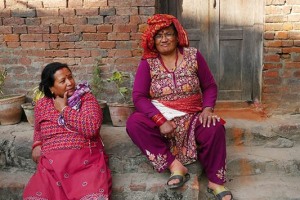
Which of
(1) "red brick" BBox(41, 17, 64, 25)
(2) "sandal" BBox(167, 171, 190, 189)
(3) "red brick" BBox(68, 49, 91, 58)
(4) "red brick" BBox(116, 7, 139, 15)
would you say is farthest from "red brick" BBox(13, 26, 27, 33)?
(2) "sandal" BBox(167, 171, 190, 189)

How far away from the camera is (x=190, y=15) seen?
4609 mm

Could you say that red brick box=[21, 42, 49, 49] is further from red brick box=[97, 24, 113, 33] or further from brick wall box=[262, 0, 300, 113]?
brick wall box=[262, 0, 300, 113]

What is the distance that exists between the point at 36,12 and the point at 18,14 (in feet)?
0.69

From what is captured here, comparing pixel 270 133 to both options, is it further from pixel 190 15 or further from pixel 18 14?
pixel 18 14

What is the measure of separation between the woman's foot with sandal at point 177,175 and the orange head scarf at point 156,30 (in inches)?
39.0

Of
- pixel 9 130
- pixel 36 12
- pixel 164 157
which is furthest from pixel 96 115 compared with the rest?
pixel 36 12

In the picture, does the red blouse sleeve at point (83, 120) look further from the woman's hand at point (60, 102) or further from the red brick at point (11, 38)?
the red brick at point (11, 38)

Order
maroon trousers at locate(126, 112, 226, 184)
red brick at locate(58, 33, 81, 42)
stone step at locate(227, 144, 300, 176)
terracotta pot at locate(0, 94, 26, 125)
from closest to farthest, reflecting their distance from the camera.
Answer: maroon trousers at locate(126, 112, 226, 184), stone step at locate(227, 144, 300, 176), terracotta pot at locate(0, 94, 26, 125), red brick at locate(58, 33, 81, 42)

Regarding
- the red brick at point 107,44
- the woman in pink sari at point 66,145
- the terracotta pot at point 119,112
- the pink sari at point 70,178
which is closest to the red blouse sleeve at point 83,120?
the woman in pink sari at point 66,145

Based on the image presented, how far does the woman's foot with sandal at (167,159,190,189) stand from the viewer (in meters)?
3.06

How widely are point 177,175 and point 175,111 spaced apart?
56cm

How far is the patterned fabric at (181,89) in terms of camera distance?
328cm

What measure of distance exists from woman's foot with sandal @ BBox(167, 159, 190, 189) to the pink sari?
503 mm

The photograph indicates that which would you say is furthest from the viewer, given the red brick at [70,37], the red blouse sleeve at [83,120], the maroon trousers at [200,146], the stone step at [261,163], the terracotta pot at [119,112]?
the red brick at [70,37]
